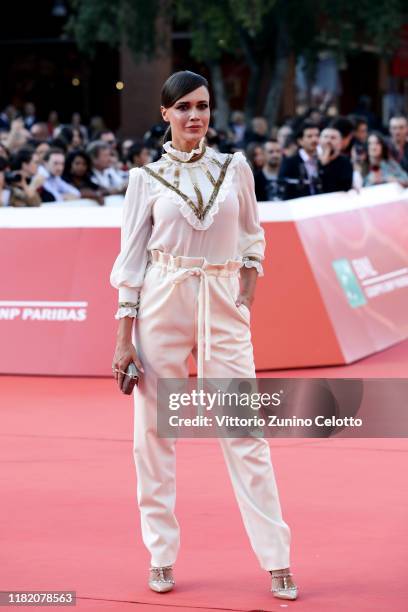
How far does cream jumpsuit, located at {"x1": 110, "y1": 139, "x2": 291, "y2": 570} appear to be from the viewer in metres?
5.56

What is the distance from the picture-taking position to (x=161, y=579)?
5.74m

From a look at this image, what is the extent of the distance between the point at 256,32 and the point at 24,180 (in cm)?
1696

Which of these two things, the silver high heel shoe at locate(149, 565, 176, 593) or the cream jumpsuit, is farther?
the silver high heel shoe at locate(149, 565, 176, 593)

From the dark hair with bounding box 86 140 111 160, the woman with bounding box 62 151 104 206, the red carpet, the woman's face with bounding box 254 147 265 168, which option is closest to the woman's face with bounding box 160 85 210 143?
the red carpet

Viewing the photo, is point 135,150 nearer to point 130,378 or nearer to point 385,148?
point 385,148

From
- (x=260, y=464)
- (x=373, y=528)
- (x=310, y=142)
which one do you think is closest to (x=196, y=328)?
(x=260, y=464)

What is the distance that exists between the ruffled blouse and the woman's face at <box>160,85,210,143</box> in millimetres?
88

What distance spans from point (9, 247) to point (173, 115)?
647cm

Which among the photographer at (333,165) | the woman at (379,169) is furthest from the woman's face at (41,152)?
the woman at (379,169)

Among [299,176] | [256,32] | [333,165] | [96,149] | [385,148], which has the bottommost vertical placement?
[333,165]

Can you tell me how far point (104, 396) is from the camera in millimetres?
10633

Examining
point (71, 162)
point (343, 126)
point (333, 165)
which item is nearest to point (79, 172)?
point (71, 162)

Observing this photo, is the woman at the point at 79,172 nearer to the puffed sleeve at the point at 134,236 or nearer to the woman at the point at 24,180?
the woman at the point at 24,180

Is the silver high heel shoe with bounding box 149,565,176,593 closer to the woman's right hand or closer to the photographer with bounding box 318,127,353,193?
the woman's right hand
